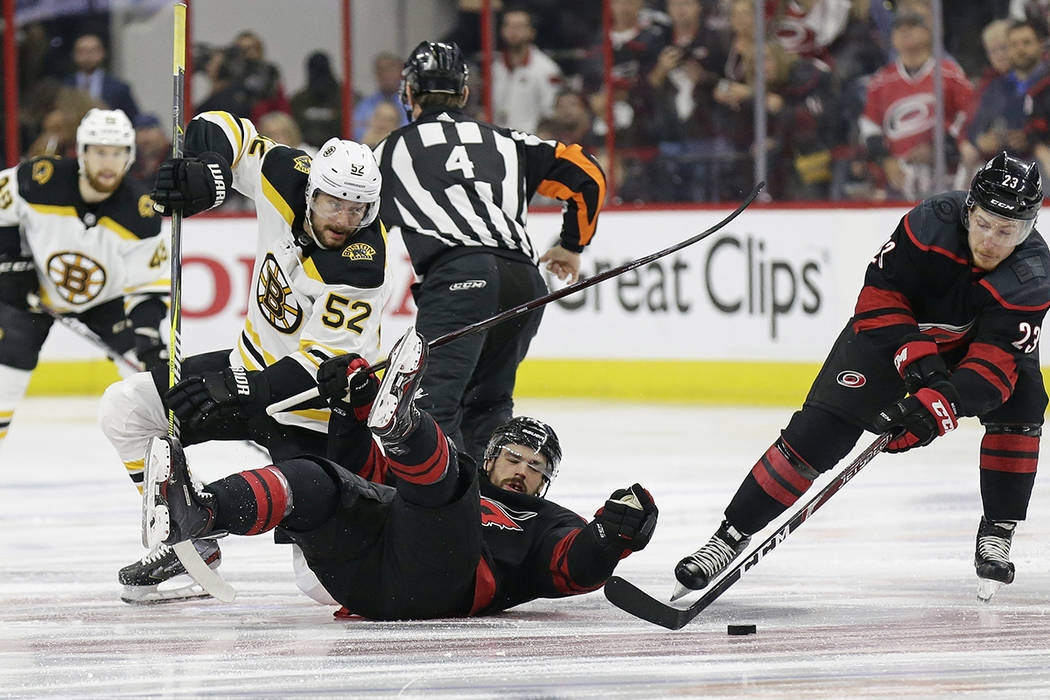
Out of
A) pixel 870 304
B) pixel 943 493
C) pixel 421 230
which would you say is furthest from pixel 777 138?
pixel 870 304

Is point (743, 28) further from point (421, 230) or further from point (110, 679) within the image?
point (110, 679)

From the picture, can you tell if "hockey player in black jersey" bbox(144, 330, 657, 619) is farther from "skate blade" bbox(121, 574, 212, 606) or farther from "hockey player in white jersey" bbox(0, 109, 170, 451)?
"hockey player in white jersey" bbox(0, 109, 170, 451)

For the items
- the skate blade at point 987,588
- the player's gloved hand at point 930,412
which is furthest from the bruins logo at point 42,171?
the skate blade at point 987,588

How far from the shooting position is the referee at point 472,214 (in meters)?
4.66

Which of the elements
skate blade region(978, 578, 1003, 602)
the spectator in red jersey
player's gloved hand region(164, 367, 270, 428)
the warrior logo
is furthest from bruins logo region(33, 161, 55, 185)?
the spectator in red jersey

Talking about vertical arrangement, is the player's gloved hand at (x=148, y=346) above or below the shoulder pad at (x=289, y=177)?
below

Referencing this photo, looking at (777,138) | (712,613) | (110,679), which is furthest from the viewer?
(777,138)

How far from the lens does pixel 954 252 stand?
3785mm

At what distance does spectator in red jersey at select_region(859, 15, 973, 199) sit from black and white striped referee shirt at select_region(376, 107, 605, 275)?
10.9 ft

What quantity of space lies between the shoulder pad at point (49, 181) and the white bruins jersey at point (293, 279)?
6.29 feet

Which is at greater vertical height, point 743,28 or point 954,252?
point 743,28

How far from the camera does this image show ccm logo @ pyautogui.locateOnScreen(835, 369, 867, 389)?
3.88 meters

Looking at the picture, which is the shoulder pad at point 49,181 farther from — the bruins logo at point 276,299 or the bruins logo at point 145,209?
the bruins logo at point 276,299

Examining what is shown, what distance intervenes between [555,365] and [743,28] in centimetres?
178
